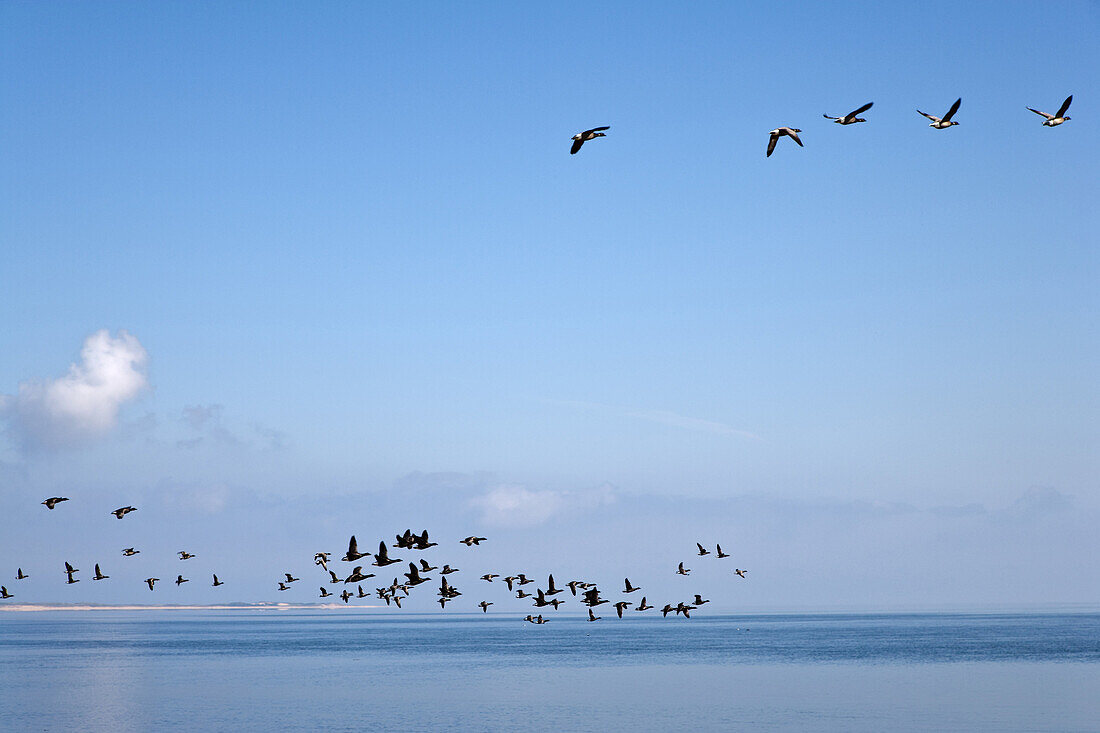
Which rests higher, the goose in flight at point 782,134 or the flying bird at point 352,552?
the goose in flight at point 782,134

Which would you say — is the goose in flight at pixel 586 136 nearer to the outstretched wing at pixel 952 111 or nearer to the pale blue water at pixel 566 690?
the outstretched wing at pixel 952 111

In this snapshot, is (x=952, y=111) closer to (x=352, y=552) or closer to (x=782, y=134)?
(x=782, y=134)

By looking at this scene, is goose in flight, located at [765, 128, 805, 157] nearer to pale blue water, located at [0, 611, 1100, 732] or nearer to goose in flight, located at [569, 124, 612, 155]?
goose in flight, located at [569, 124, 612, 155]

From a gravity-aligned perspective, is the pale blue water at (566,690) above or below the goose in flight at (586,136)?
below

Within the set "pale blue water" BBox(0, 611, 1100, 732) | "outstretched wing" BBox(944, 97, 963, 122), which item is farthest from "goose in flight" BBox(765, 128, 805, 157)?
"pale blue water" BBox(0, 611, 1100, 732)

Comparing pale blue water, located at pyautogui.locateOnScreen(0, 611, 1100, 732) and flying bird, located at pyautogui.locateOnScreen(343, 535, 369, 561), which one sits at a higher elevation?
flying bird, located at pyautogui.locateOnScreen(343, 535, 369, 561)

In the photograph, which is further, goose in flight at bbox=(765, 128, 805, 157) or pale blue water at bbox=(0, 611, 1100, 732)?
pale blue water at bbox=(0, 611, 1100, 732)

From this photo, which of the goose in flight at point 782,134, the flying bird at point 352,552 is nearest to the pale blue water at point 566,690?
the flying bird at point 352,552

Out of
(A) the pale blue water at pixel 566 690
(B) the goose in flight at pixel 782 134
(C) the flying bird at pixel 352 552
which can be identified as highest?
(B) the goose in flight at pixel 782 134

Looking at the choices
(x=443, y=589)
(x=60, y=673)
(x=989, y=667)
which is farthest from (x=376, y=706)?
(x=989, y=667)

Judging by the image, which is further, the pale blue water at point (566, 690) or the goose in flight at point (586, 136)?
the pale blue water at point (566, 690)

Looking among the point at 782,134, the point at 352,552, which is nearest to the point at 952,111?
the point at 782,134

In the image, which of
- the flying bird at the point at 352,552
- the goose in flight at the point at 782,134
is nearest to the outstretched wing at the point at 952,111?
the goose in flight at the point at 782,134

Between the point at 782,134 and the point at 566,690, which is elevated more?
the point at 782,134
